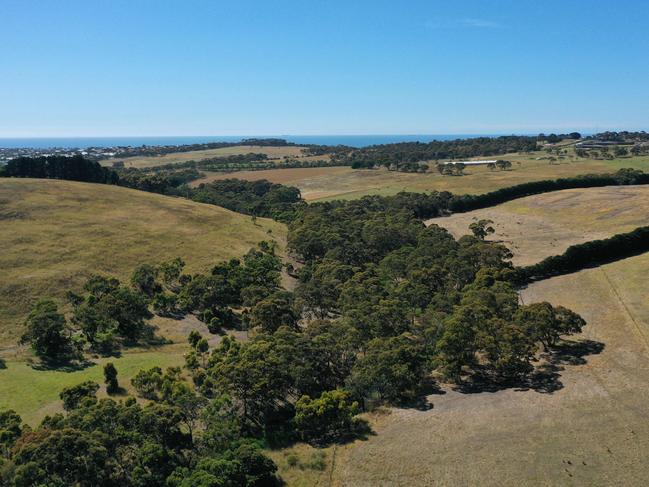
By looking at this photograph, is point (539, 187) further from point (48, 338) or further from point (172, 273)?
point (48, 338)

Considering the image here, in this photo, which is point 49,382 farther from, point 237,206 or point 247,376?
point 237,206

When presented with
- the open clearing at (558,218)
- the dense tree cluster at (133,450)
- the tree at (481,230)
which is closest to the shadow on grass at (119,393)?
the dense tree cluster at (133,450)

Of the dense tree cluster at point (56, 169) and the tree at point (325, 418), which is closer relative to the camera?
the tree at point (325, 418)

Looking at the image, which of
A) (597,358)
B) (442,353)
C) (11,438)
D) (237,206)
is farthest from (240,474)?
(237,206)

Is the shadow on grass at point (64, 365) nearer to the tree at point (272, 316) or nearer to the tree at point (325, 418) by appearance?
the tree at point (272, 316)

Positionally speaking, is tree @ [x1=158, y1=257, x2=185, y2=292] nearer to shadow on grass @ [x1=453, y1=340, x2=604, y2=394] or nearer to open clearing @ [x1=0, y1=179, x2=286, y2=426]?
open clearing @ [x1=0, y1=179, x2=286, y2=426]

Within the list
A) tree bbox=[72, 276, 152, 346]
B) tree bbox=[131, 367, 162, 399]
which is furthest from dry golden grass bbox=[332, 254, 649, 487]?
tree bbox=[72, 276, 152, 346]
